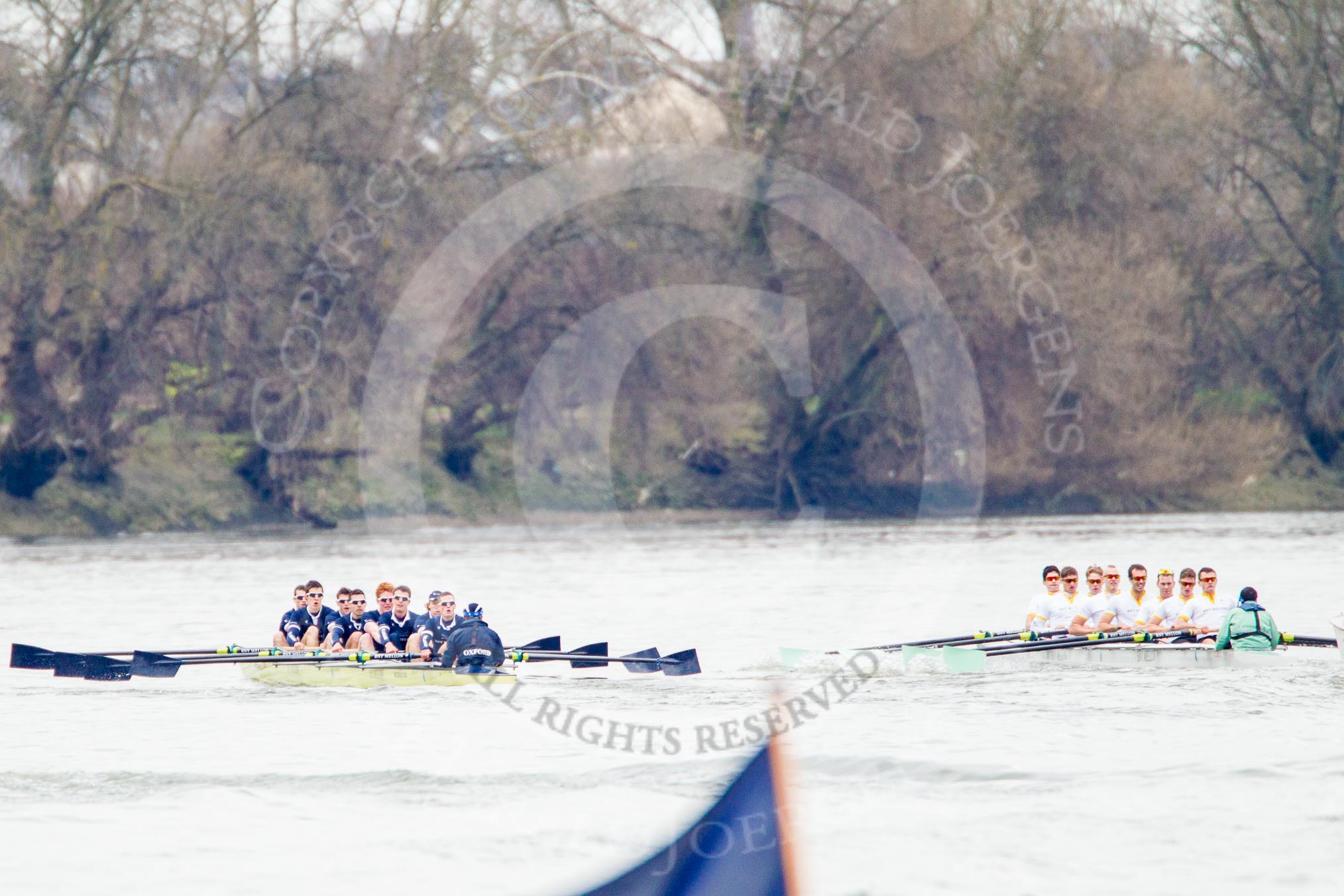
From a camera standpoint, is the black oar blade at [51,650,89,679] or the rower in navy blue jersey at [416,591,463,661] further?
the black oar blade at [51,650,89,679]

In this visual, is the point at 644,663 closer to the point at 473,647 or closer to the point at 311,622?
the point at 473,647

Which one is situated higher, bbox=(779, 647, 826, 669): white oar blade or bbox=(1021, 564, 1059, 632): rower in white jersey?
bbox=(1021, 564, 1059, 632): rower in white jersey

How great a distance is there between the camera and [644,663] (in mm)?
17938

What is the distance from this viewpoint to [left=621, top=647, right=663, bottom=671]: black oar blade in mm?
17812

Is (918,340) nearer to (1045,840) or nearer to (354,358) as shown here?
(354,358)

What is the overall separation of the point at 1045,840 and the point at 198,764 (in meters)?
7.10

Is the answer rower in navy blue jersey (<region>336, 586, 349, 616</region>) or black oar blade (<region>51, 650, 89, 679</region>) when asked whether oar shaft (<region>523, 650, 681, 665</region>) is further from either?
black oar blade (<region>51, 650, 89, 679</region>)

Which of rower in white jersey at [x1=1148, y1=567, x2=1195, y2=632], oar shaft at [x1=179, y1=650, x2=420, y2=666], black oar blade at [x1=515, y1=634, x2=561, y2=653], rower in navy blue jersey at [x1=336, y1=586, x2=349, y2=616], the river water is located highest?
rower in white jersey at [x1=1148, y1=567, x2=1195, y2=632]

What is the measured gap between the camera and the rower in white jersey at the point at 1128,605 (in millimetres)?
18719

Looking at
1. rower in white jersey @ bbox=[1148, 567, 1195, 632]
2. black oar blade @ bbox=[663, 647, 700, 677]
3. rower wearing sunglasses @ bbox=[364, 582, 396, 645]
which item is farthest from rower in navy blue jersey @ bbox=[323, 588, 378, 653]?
rower in white jersey @ bbox=[1148, 567, 1195, 632]

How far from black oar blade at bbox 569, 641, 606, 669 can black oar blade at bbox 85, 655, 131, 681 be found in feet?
15.8

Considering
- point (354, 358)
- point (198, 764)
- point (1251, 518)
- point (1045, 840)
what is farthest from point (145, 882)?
point (1251, 518)

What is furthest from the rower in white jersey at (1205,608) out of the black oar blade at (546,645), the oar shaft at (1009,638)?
the black oar blade at (546,645)

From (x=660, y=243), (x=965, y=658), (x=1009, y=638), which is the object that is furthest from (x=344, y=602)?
(x=660, y=243)
